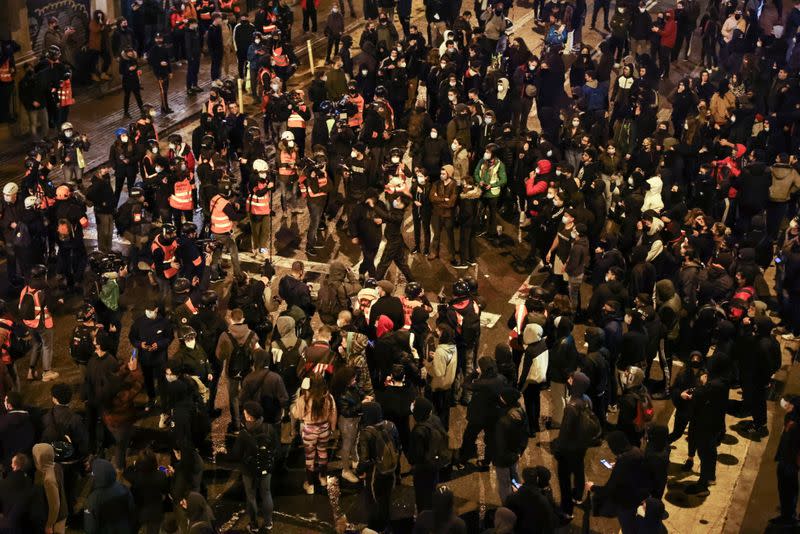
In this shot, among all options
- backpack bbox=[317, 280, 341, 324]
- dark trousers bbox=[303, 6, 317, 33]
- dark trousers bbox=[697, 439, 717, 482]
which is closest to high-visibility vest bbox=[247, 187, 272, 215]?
backpack bbox=[317, 280, 341, 324]

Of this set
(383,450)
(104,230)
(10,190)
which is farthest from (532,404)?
(10,190)

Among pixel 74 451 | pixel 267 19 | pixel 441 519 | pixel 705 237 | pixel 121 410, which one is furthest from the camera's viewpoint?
pixel 267 19

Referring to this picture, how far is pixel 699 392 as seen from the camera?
1461 centimetres

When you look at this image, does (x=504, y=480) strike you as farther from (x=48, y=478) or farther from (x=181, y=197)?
(x=181, y=197)

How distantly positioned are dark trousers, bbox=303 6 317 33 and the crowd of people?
295 cm

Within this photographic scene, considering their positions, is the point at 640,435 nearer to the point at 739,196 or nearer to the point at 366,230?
the point at 366,230

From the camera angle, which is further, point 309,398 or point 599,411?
point 599,411

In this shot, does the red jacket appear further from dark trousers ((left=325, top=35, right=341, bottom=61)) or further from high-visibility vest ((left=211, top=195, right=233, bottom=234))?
high-visibility vest ((left=211, top=195, right=233, bottom=234))

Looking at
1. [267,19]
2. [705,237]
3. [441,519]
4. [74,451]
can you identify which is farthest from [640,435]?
[267,19]

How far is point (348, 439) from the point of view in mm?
14812

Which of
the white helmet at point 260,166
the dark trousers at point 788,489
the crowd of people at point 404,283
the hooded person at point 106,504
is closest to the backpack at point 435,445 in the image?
the crowd of people at point 404,283

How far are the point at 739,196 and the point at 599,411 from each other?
22.5 feet

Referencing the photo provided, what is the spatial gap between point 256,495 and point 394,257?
6.01 metres

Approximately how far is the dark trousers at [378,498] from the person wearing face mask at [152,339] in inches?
126
